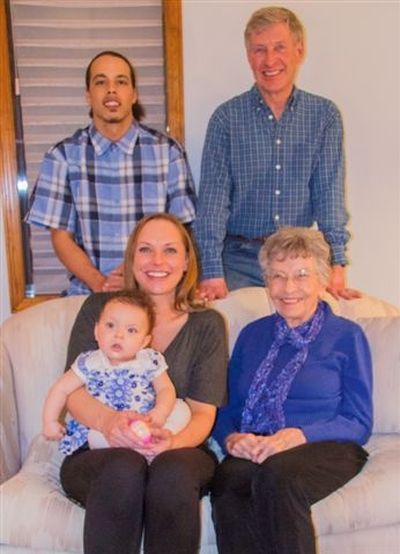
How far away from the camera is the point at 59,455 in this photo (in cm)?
219

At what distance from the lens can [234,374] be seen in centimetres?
214

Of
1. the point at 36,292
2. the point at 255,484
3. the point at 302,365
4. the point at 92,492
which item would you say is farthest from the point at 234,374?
the point at 36,292

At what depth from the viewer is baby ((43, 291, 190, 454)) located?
1901 mm

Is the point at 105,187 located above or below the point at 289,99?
below

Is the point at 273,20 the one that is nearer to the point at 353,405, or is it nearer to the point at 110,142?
the point at 110,142

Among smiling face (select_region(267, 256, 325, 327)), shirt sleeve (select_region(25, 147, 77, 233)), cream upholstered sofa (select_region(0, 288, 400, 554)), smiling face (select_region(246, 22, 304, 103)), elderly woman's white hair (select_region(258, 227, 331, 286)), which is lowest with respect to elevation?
cream upholstered sofa (select_region(0, 288, 400, 554))

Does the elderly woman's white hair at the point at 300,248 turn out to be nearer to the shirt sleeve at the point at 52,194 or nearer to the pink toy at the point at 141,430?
the pink toy at the point at 141,430

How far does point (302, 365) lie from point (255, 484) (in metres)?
0.40

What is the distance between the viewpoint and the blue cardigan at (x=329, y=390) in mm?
1990

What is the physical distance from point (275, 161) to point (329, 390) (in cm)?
103

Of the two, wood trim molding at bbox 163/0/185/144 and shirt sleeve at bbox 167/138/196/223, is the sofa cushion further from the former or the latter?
wood trim molding at bbox 163/0/185/144

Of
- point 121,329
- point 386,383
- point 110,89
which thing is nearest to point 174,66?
point 110,89

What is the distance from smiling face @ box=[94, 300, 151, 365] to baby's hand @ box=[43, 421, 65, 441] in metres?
0.24

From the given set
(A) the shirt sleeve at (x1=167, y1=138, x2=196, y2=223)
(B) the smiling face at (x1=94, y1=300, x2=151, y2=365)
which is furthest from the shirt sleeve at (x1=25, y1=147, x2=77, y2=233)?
(B) the smiling face at (x1=94, y1=300, x2=151, y2=365)
